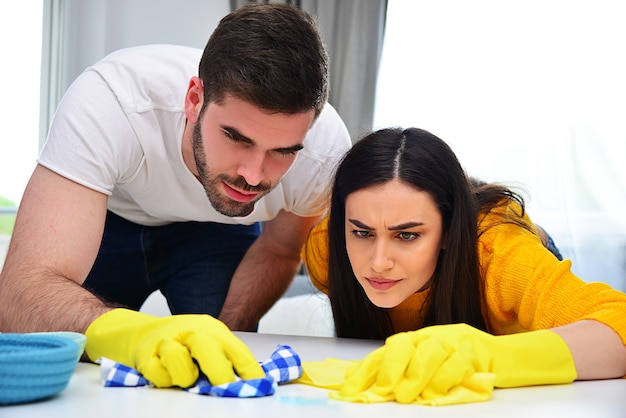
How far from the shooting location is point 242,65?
4.73ft

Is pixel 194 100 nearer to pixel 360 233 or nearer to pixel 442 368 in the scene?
pixel 360 233

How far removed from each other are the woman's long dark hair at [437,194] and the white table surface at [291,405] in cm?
38

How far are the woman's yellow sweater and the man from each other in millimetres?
288

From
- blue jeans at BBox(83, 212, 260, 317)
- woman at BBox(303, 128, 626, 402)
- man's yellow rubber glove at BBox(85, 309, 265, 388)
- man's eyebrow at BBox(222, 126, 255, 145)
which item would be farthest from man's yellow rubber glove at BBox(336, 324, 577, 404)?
blue jeans at BBox(83, 212, 260, 317)

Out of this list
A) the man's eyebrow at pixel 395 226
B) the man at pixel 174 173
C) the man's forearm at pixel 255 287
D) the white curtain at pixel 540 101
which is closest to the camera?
the man at pixel 174 173

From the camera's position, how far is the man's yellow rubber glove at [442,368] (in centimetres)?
99

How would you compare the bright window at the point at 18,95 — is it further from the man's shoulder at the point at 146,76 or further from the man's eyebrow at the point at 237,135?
the man's eyebrow at the point at 237,135

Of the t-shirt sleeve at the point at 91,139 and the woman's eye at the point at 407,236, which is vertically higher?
the t-shirt sleeve at the point at 91,139

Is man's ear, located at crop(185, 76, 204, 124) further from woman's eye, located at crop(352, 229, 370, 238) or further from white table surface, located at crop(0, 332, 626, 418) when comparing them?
white table surface, located at crop(0, 332, 626, 418)

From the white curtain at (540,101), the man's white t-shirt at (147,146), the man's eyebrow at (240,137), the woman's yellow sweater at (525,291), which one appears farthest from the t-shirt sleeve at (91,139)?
the white curtain at (540,101)

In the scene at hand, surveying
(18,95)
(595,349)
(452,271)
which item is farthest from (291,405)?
(18,95)

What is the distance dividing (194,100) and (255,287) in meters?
0.59

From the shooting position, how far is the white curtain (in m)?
3.34

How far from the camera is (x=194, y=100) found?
157cm
